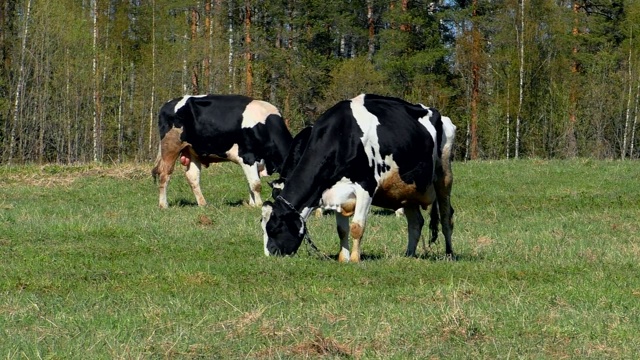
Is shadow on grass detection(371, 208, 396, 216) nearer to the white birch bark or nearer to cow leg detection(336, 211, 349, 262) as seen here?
cow leg detection(336, 211, 349, 262)

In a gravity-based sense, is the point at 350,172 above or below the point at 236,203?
above

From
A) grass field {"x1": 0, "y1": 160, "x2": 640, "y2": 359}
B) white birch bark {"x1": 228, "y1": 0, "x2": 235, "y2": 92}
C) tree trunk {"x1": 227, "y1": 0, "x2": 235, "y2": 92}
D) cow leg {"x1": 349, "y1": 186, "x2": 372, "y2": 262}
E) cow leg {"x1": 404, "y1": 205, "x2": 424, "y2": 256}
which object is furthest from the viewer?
tree trunk {"x1": 227, "y1": 0, "x2": 235, "y2": 92}

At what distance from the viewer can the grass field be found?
8.30m

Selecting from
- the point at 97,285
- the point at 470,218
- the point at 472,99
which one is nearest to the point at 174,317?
the point at 97,285

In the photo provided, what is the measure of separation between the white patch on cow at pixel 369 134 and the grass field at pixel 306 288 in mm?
1314

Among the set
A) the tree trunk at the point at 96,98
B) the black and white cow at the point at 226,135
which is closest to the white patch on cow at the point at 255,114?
the black and white cow at the point at 226,135

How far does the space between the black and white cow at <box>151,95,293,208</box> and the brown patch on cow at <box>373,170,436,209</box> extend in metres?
7.91

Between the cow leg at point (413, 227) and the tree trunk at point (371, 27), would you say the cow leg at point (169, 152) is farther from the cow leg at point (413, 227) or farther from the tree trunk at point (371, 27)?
the tree trunk at point (371, 27)

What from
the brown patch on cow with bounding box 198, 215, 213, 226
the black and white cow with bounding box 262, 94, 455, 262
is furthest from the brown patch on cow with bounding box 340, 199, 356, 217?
the brown patch on cow with bounding box 198, 215, 213, 226

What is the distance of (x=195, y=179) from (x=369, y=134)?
977cm

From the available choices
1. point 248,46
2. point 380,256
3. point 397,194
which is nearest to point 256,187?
point 380,256

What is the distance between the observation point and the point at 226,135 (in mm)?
22328

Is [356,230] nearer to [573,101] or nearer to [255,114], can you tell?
[255,114]

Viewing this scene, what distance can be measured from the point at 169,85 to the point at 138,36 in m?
8.97
